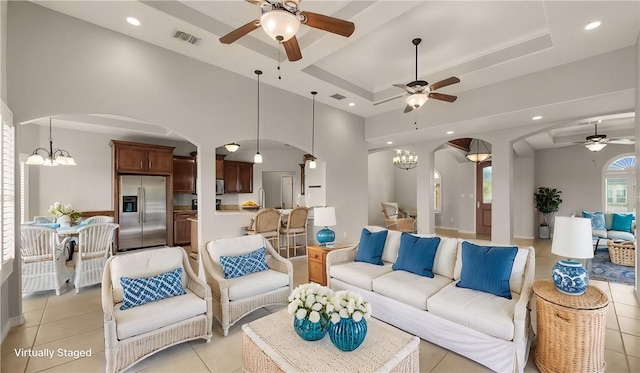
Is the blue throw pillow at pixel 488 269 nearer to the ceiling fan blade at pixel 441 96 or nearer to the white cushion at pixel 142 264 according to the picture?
the ceiling fan blade at pixel 441 96

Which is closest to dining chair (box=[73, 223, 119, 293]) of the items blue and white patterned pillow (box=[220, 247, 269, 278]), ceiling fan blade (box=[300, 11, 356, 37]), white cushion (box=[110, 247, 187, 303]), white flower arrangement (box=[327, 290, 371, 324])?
white cushion (box=[110, 247, 187, 303])

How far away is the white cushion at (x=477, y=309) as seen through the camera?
7.13 feet

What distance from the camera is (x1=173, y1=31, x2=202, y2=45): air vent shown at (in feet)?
11.3

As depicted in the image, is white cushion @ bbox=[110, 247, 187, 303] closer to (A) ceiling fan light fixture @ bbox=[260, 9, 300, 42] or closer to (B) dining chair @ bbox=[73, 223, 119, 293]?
(B) dining chair @ bbox=[73, 223, 119, 293]

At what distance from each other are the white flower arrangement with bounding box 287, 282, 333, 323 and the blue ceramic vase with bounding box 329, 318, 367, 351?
0.14 m

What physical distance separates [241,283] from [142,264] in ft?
3.29

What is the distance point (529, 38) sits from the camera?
144 inches

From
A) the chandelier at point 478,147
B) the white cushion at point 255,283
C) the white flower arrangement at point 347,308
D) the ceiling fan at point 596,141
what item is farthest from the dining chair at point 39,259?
the ceiling fan at point 596,141

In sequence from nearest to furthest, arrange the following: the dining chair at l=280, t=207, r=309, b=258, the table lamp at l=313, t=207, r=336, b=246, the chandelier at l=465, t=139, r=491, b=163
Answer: the table lamp at l=313, t=207, r=336, b=246 < the dining chair at l=280, t=207, r=309, b=258 < the chandelier at l=465, t=139, r=491, b=163

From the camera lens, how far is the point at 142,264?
2789mm

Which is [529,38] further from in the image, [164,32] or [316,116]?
[164,32]

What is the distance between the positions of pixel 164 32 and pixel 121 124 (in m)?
3.76

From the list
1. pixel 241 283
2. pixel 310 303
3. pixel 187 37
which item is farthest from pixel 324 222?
pixel 187 37

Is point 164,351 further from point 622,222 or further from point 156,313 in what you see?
point 622,222
